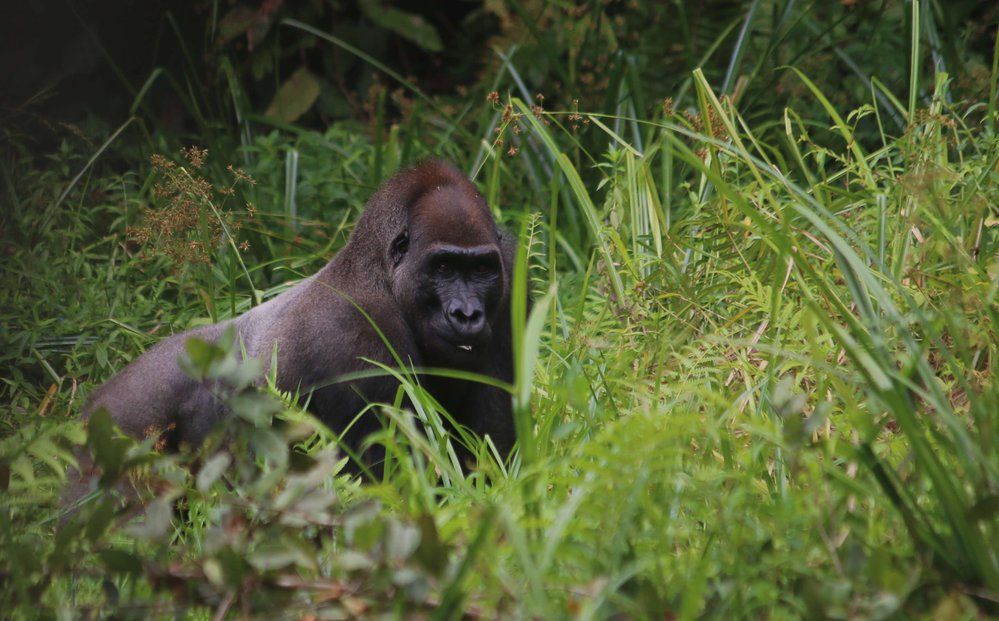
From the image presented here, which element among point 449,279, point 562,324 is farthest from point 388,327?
point 562,324

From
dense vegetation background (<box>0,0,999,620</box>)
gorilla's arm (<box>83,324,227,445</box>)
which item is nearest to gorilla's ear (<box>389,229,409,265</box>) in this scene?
dense vegetation background (<box>0,0,999,620</box>)

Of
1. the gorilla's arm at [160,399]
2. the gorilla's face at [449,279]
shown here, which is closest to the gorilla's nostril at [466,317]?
the gorilla's face at [449,279]

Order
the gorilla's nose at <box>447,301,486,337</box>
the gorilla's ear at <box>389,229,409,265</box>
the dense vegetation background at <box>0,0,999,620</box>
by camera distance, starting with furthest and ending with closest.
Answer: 1. the gorilla's ear at <box>389,229,409,265</box>
2. the gorilla's nose at <box>447,301,486,337</box>
3. the dense vegetation background at <box>0,0,999,620</box>

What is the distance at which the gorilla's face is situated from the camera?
143 inches

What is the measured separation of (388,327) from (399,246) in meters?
0.30

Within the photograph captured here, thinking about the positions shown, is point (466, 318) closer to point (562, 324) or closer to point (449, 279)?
point (449, 279)

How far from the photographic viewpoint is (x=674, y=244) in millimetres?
3742

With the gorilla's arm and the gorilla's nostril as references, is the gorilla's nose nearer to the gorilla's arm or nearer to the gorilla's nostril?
the gorilla's nostril

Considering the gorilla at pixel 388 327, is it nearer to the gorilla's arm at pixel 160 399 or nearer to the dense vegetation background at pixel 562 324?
the gorilla's arm at pixel 160 399

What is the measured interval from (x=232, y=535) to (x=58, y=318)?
288 centimetres

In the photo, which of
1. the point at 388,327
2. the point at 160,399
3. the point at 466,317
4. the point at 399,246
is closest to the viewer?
the point at 466,317

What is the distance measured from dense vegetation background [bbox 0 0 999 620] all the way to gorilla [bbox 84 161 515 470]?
215 mm

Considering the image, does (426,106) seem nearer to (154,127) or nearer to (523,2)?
(523,2)

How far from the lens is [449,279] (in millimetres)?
3719
